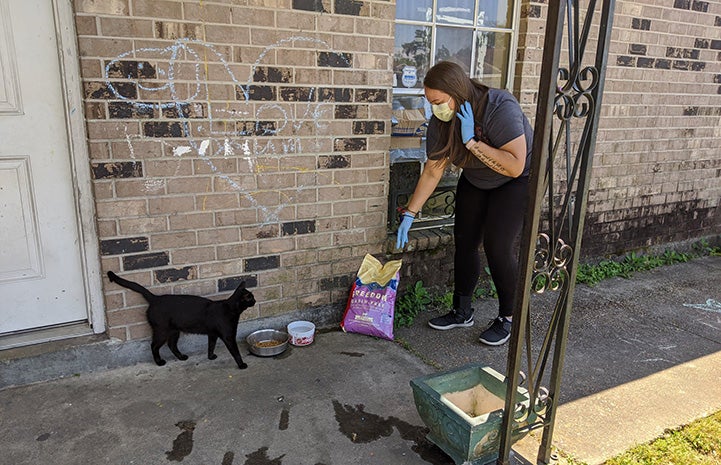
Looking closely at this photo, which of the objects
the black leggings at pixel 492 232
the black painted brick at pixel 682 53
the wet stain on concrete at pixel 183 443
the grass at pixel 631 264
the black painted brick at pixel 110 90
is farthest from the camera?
the black painted brick at pixel 682 53

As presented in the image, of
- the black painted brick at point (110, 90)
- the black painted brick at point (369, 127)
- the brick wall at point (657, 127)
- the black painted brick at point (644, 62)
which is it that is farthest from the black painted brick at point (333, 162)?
the black painted brick at point (644, 62)

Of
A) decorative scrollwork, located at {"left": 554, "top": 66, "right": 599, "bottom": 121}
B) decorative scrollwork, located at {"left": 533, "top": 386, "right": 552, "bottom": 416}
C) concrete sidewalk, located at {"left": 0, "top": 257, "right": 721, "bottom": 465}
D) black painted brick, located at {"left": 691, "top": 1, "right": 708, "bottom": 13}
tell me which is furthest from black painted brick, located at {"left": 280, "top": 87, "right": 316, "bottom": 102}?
black painted brick, located at {"left": 691, "top": 1, "right": 708, "bottom": 13}

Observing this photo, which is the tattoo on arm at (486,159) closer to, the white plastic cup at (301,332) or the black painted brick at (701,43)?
the white plastic cup at (301,332)

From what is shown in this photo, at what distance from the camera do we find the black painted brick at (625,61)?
15.5 ft

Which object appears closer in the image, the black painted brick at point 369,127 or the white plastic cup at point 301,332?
the white plastic cup at point 301,332

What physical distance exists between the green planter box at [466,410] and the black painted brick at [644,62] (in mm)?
3689

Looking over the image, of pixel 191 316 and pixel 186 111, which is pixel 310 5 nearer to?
pixel 186 111

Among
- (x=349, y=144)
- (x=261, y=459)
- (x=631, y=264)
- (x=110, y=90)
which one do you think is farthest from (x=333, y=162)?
(x=631, y=264)

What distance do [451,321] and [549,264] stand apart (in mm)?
1720

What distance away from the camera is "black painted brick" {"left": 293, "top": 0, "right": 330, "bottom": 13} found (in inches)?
126

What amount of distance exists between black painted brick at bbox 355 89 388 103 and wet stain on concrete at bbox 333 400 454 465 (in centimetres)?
194

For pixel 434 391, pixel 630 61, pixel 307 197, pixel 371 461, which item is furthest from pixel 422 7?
pixel 371 461

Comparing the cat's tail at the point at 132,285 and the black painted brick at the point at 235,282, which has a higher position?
the cat's tail at the point at 132,285

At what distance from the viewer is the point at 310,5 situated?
3.24 m
